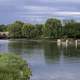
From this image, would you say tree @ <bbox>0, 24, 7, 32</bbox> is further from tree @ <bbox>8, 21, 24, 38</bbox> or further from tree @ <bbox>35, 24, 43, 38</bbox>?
tree @ <bbox>35, 24, 43, 38</bbox>

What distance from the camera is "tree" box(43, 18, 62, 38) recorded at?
4727 inches

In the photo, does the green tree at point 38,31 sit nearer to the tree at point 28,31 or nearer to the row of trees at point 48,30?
the row of trees at point 48,30

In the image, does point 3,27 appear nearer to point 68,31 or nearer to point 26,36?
point 26,36

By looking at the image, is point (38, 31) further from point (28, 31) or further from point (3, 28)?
point (3, 28)

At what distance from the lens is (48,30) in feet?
424

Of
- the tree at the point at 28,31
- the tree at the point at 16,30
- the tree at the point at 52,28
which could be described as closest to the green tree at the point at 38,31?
the tree at the point at 28,31

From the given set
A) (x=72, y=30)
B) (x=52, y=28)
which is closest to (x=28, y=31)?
(x=52, y=28)

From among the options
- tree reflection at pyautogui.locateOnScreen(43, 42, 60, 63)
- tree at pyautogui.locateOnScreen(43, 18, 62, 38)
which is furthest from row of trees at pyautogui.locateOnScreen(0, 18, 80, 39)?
tree reflection at pyautogui.locateOnScreen(43, 42, 60, 63)

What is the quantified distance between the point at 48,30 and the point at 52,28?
1.77 metres

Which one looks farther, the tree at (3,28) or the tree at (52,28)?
the tree at (3,28)

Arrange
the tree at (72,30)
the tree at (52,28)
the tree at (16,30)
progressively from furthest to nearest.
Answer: the tree at (16,30) < the tree at (52,28) < the tree at (72,30)

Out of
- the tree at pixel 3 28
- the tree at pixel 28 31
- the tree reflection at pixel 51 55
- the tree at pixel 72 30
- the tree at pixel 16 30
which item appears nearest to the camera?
the tree reflection at pixel 51 55

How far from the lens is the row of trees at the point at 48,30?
11394 centimetres

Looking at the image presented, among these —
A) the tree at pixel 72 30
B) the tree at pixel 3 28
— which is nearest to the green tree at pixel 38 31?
the tree at pixel 72 30
